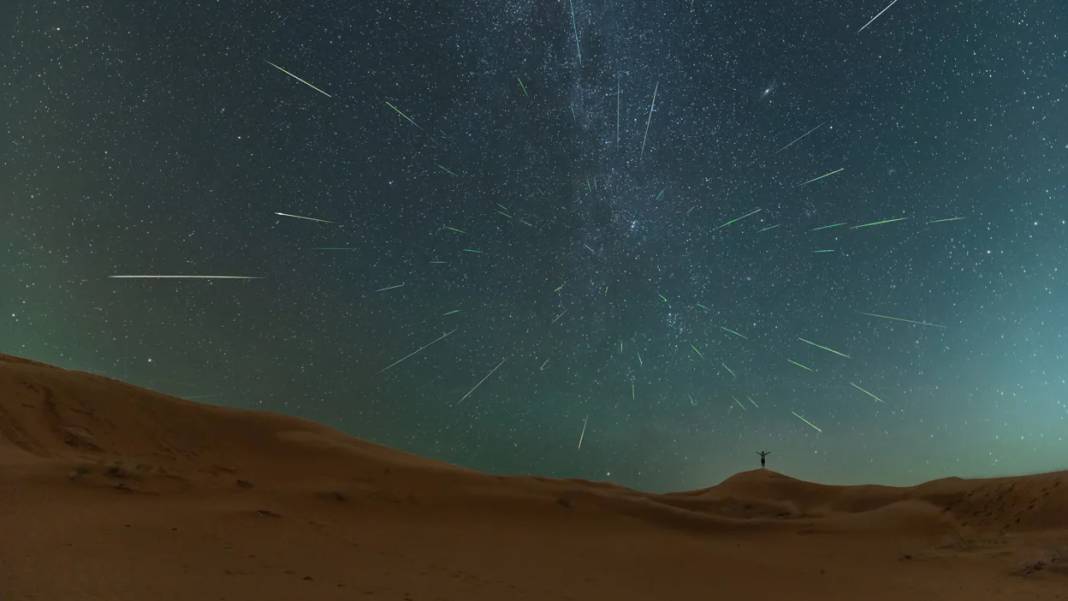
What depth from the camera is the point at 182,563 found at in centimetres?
732

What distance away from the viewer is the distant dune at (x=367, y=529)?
7406mm

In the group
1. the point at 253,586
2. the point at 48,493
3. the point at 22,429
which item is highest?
the point at 22,429

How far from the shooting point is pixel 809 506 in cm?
3070

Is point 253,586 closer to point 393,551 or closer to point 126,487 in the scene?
point 393,551

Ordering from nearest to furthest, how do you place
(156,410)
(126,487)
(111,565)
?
(111,565), (126,487), (156,410)

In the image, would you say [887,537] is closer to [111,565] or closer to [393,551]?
[393,551]

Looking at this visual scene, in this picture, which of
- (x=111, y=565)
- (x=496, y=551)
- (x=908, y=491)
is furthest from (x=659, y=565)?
(x=908, y=491)

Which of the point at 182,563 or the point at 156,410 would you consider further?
the point at 156,410

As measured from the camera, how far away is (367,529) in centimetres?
1127

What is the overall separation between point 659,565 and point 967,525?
13.4 metres

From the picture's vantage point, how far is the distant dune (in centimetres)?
741

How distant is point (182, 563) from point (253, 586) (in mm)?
1161

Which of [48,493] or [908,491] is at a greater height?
[908,491]

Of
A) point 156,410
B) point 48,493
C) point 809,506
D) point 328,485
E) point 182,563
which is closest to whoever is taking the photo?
point 182,563
